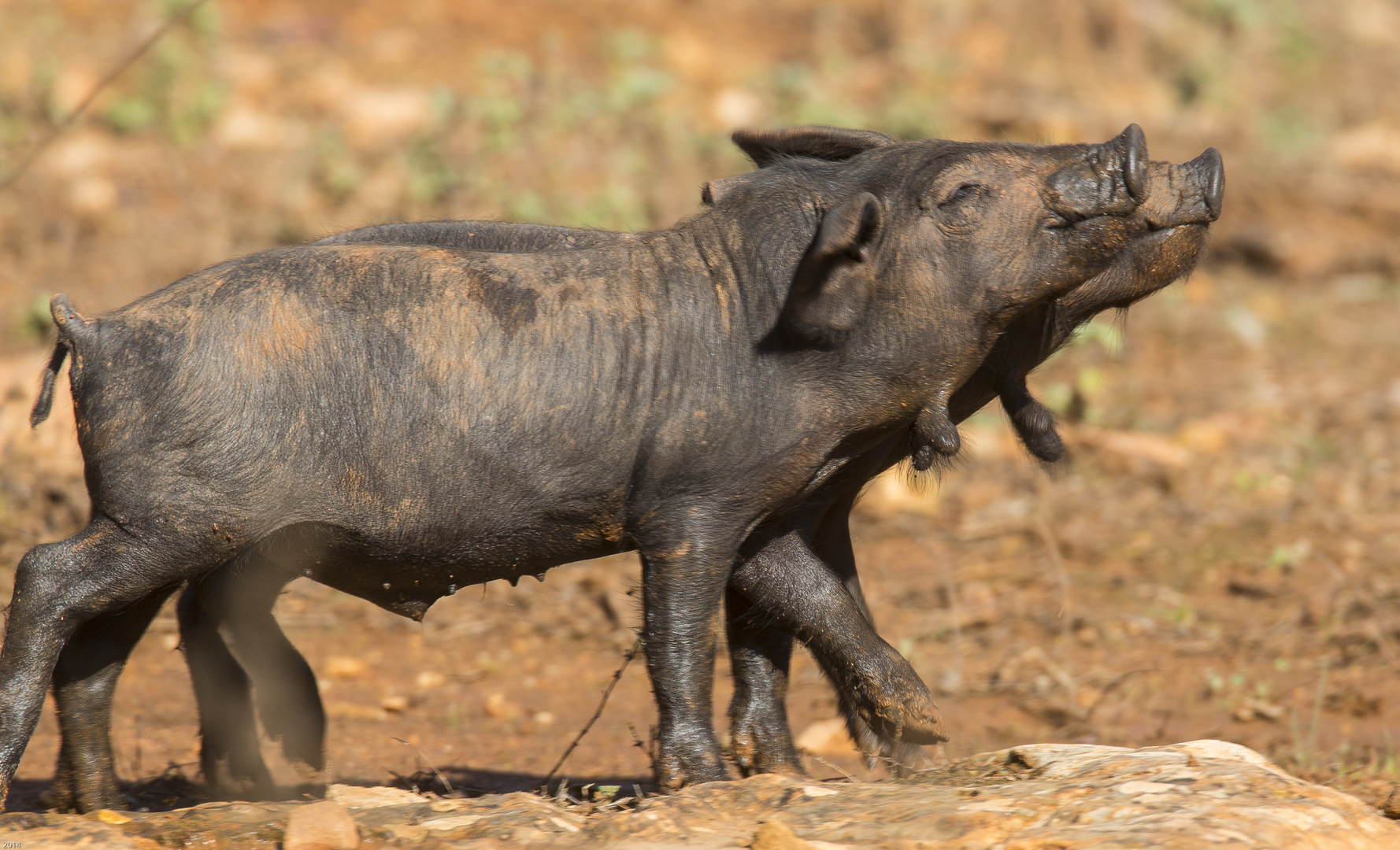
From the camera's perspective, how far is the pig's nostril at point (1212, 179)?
145 inches

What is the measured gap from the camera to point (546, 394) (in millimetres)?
3582

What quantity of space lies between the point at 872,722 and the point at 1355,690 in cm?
284

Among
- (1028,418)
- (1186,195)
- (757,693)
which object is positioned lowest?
(757,693)

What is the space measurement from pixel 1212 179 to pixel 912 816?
186 centimetres

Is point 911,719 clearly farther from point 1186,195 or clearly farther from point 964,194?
point 1186,195

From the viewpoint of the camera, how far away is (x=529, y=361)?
3584 mm

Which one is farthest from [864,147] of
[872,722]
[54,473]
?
[54,473]

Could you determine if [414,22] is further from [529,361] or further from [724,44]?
[529,361]

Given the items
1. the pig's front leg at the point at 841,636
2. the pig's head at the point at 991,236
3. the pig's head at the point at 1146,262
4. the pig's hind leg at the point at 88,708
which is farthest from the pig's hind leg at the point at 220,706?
the pig's head at the point at 1146,262

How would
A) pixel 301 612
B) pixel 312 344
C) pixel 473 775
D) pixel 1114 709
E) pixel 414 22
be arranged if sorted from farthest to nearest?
pixel 414 22 < pixel 301 612 < pixel 1114 709 < pixel 473 775 < pixel 312 344

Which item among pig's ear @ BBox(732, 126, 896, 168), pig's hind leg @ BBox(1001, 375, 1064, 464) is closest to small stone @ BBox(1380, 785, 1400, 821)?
pig's hind leg @ BBox(1001, 375, 1064, 464)

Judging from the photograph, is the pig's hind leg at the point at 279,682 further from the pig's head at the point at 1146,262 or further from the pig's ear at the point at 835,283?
the pig's head at the point at 1146,262

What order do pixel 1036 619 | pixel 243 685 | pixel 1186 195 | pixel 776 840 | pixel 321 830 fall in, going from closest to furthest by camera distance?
pixel 776 840, pixel 321 830, pixel 1186 195, pixel 243 685, pixel 1036 619

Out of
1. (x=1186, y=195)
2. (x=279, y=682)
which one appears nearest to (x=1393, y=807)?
(x=1186, y=195)
